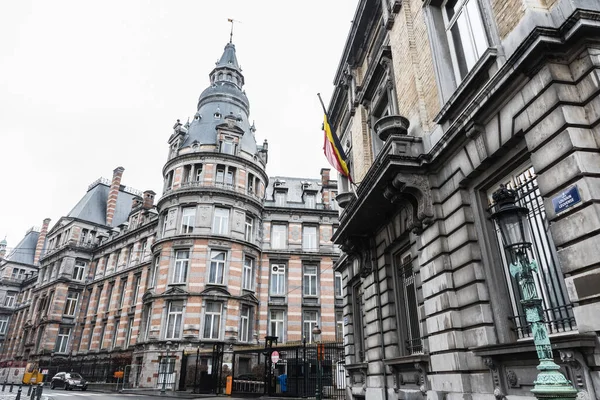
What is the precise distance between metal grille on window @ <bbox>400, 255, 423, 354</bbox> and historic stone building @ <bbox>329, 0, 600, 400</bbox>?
0.05 m

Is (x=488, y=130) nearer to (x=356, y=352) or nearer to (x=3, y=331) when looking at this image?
(x=356, y=352)

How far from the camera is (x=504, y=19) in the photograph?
6797 mm

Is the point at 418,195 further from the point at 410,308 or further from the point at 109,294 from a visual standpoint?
the point at 109,294

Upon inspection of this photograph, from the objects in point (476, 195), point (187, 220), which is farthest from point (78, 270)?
point (476, 195)

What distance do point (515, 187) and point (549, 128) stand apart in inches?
47.7

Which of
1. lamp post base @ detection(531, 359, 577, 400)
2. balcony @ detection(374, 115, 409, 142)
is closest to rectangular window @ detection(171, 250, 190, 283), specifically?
balcony @ detection(374, 115, 409, 142)

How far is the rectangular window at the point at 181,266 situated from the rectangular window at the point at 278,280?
7542 millimetres

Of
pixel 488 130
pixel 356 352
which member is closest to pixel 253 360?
pixel 356 352

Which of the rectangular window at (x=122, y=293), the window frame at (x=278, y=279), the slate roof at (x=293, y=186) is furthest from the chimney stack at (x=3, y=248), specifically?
the window frame at (x=278, y=279)

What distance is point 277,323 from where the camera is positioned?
31.3m

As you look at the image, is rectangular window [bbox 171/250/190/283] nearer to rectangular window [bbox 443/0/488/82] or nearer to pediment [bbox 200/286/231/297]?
pediment [bbox 200/286/231/297]

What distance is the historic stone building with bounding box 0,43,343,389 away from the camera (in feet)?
88.7

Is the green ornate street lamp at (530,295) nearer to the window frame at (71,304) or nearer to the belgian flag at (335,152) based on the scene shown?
the belgian flag at (335,152)

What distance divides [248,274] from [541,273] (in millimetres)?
26220
